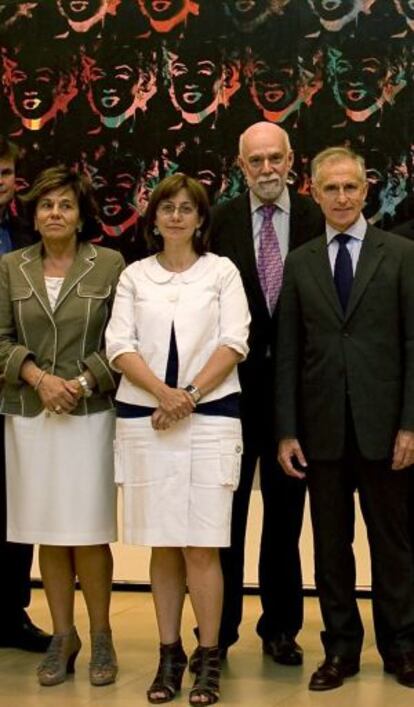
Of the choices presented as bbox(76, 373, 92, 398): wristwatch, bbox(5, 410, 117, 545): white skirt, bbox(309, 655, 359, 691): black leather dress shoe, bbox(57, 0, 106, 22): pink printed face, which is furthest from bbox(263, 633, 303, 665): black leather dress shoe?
bbox(57, 0, 106, 22): pink printed face

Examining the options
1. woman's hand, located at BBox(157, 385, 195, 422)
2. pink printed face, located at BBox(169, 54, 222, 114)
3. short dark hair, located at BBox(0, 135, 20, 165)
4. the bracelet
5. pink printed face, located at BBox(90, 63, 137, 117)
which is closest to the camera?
woman's hand, located at BBox(157, 385, 195, 422)

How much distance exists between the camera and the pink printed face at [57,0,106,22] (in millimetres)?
6422

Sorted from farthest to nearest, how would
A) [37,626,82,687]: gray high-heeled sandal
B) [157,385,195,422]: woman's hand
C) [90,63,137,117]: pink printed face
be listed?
[90,63,137,117]: pink printed face, [37,626,82,687]: gray high-heeled sandal, [157,385,195,422]: woman's hand

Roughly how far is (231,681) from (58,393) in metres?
1.15

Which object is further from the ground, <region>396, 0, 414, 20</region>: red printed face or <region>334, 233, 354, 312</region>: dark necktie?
<region>396, 0, 414, 20</region>: red printed face

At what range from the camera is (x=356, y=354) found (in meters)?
4.32

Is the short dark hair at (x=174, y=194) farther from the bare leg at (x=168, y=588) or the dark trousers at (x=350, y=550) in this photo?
the bare leg at (x=168, y=588)

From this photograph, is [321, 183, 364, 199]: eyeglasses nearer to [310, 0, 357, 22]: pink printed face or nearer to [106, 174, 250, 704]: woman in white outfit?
[106, 174, 250, 704]: woman in white outfit

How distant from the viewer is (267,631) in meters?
4.88

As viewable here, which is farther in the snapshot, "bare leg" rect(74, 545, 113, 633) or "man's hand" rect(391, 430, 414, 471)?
"bare leg" rect(74, 545, 113, 633)

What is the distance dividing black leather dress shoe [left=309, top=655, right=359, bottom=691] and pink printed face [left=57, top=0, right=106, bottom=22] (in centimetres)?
342

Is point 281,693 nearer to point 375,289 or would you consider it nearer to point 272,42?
point 375,289

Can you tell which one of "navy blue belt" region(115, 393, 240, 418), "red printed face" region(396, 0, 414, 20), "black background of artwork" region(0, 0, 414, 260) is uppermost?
"red printed face" region(396, 0, 414, 20)

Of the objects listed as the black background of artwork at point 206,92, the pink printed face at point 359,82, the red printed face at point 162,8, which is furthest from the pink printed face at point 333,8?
the red printed face at point 162,8
